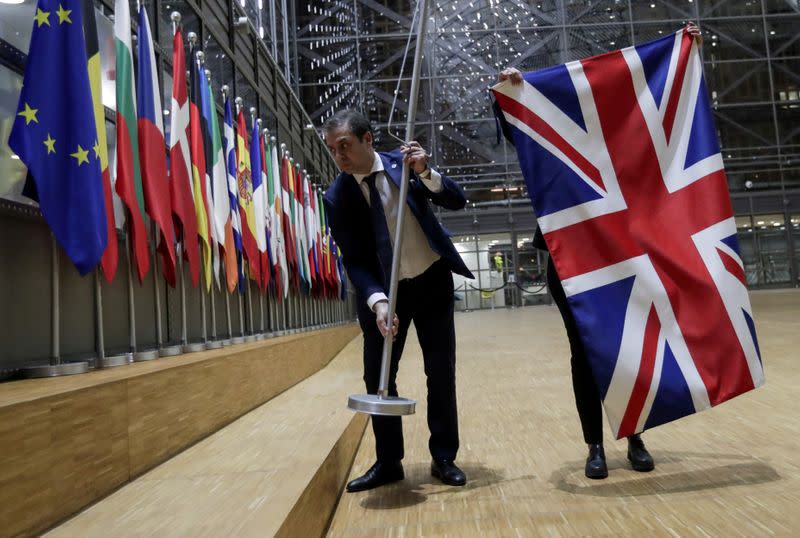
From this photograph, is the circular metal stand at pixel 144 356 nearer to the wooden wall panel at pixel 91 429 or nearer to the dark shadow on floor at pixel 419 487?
the wooden wall panel at pixel 91 429

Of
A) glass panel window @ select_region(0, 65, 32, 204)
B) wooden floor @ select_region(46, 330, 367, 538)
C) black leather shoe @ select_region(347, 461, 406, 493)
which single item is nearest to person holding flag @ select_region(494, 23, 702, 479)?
black leather shoe @ select_region(347, 461, 406, 493)

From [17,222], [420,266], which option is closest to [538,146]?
[420,266]

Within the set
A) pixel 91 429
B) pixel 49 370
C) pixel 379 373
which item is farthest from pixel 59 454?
pixel 379 373

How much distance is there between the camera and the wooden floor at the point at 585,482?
1683mm

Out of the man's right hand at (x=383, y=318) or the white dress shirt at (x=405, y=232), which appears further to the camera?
the white dress shirt at (x=405, y=232)

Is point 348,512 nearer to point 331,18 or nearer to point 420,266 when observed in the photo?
point 420,266

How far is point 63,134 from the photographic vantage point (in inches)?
81.1

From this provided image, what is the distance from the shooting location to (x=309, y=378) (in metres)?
4.75

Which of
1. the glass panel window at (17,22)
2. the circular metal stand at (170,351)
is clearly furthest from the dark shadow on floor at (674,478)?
the glass panel window at (17,22)

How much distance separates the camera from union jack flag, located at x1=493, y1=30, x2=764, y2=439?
2.00 m

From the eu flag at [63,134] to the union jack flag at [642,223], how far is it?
134 centimetres

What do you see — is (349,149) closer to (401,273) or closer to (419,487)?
(401,273)

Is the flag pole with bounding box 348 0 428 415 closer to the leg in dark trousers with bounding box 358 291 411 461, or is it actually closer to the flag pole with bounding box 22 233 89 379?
the leg in dark trousers with bounding box 358 291 411 461

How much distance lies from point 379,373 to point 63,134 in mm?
1235
